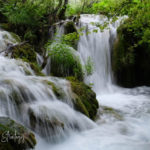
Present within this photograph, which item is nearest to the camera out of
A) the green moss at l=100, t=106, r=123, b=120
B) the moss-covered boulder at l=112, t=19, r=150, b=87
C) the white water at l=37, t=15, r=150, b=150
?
the white water at l=37, t=15, r=150, b=150

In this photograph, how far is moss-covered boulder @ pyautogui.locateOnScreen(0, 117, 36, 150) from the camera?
2471 mm

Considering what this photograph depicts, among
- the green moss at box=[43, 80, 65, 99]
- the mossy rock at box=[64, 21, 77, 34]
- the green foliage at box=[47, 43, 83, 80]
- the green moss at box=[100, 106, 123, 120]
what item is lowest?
the green moss at box=[100, 106, 123, 120]

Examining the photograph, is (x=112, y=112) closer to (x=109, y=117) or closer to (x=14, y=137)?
(x=109, y=117)

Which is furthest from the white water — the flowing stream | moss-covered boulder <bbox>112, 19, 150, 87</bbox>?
moss-covered boulder <bbox>112, 19, 150, 87</bbox>

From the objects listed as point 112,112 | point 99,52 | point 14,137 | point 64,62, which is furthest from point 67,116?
point 99,52

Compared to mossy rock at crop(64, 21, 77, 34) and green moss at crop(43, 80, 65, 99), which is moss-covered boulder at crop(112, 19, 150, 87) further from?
green moss at crop(43, 80, 65, 99)

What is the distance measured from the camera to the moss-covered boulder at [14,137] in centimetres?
247

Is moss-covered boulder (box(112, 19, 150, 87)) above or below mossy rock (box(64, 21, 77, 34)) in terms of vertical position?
below

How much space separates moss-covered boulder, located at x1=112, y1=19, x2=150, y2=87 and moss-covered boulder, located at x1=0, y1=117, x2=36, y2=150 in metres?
7.55

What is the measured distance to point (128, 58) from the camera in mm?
9531

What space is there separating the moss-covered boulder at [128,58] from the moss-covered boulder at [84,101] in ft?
15.5

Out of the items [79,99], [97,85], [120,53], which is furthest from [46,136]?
[120,53]

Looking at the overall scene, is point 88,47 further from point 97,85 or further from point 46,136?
point 46,136

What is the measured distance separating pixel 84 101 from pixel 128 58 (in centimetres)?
542
